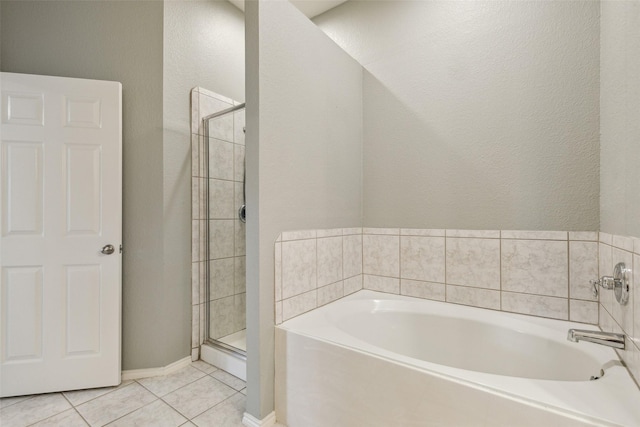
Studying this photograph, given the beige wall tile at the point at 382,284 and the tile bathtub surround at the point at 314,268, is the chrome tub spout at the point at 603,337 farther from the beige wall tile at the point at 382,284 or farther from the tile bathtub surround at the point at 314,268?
the tile bathtub surround at the point at 314,268

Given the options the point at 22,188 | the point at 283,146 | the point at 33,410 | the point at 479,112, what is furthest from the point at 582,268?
the point at 22,188

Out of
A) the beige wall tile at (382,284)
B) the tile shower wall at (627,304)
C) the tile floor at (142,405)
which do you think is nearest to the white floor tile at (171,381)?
the tile floor at (142,405)

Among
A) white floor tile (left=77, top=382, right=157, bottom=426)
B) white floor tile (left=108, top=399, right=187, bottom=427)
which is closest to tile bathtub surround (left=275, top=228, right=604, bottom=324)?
white floor tile (left=108, top=399, right=187, bottom=427)

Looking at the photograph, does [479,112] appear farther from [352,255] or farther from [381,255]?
[352,255]

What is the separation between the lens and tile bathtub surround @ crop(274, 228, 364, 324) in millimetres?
1648

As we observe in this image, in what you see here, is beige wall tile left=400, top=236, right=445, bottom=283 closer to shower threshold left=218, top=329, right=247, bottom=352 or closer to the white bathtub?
the white bathtub

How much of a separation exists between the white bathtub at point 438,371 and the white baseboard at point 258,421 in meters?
0.04

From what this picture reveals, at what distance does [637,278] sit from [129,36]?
2.96m

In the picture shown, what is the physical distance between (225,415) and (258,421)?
245 millimetres

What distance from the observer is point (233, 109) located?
2219 millimetres

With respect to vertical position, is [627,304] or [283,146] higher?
[283,146]

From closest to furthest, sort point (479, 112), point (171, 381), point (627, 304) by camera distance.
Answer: point (627, 304)
point (479, 112)
point (171, 381)

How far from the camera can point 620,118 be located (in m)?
1.22

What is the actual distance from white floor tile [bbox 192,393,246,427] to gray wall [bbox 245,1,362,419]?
0.14 meters
